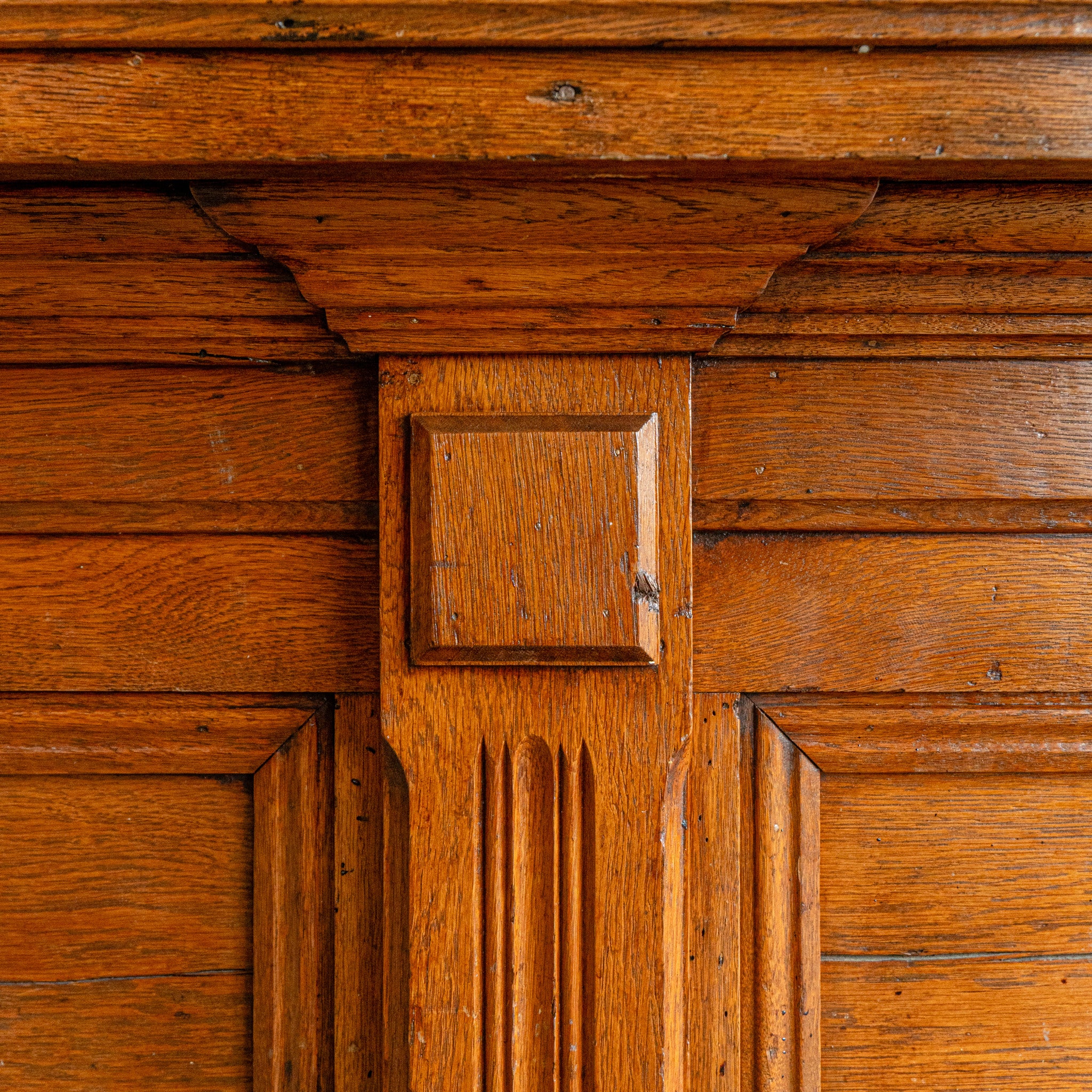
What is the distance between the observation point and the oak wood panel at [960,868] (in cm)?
54

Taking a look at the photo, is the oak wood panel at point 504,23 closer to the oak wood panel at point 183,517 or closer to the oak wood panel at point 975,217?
the oak wood panel at point 975,217

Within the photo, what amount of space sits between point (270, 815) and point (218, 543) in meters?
0.18

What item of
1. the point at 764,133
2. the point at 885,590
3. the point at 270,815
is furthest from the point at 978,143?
the point at 270,815

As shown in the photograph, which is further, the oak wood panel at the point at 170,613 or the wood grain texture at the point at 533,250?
the oak wood panel at the point at 170,613

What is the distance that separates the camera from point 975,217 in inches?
17.6

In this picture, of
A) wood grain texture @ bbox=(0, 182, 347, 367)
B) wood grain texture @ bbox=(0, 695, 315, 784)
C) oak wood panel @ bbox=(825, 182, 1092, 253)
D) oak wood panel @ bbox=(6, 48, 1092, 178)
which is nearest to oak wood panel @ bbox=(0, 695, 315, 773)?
wood grain texture @ bbox=(0, 695, 315, 784)

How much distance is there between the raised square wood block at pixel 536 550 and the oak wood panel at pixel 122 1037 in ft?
0.98

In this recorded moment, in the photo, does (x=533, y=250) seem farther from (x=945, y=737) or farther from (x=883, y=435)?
(x=945, y=737)

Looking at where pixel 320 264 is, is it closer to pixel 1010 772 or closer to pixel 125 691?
pixel 125 691

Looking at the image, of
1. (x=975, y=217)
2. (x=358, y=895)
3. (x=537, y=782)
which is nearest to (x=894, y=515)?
(x=975, y=217)

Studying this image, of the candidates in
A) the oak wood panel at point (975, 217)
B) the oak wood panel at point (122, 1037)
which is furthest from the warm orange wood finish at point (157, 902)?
the oak wood panel at point (975, 217)

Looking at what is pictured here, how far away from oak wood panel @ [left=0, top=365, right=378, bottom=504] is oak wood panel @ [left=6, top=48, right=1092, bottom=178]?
0.54ft

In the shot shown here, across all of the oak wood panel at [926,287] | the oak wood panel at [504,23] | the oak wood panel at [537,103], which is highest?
the oak wood panel at [504,23]

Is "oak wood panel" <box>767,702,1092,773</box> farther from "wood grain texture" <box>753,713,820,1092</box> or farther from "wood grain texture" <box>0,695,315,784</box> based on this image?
"wood grain texture" <box>0,695,315,784</box>
